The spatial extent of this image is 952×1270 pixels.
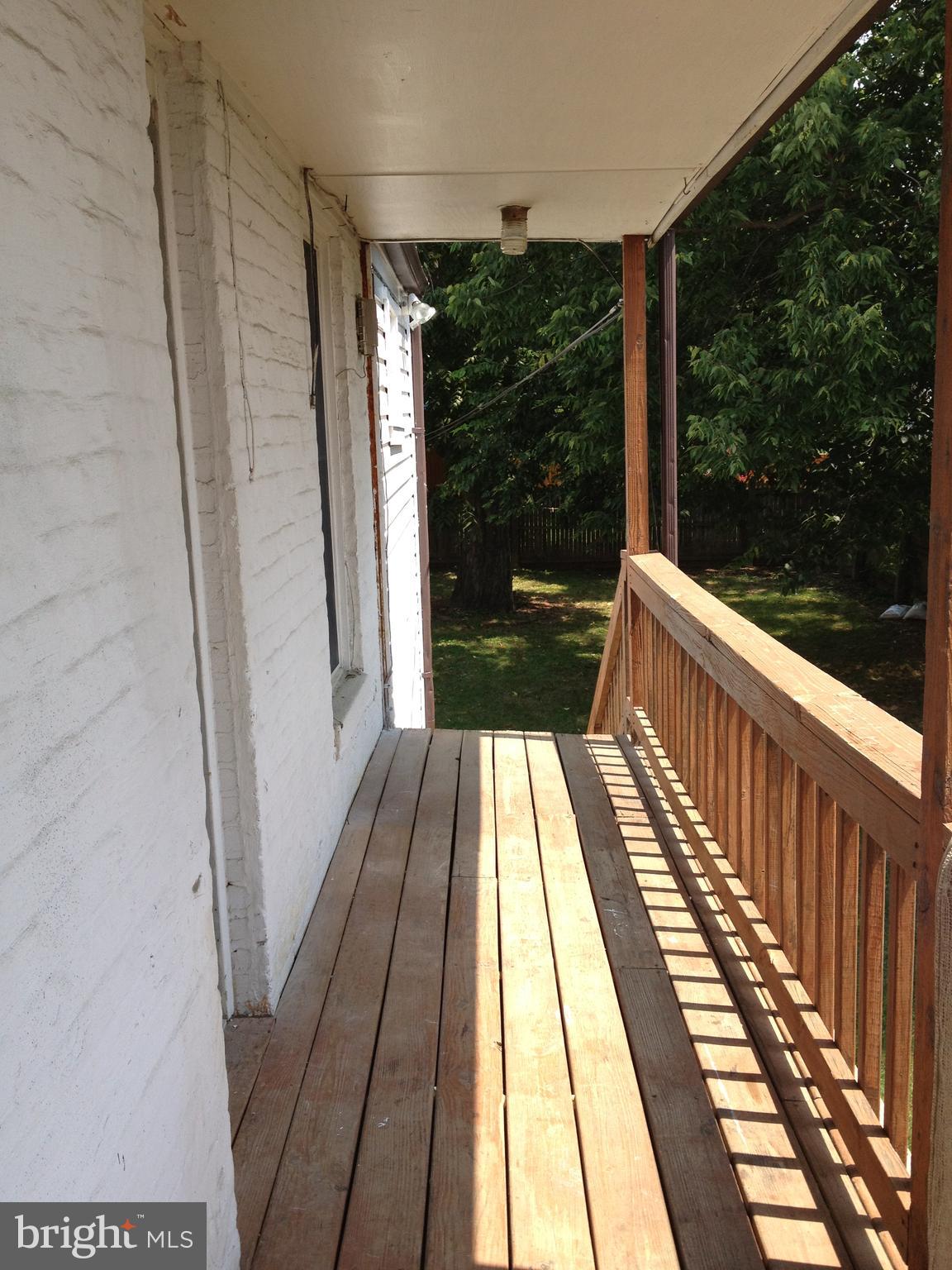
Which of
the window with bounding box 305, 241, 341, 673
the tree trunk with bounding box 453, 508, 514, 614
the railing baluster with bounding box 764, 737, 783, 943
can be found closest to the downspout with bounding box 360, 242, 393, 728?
the window with bounding box 305, 241, 341, 673

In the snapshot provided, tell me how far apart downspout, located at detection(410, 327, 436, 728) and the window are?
9.79 ft

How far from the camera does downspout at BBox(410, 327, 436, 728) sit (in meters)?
7.81

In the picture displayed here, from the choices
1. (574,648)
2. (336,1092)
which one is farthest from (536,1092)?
(574,648)

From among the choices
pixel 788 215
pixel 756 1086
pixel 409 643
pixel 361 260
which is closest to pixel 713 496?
pixel 788 215

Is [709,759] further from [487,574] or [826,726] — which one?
[487,574]

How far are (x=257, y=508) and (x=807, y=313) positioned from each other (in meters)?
5.63

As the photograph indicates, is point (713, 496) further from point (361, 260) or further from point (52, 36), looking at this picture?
point (52, 36)

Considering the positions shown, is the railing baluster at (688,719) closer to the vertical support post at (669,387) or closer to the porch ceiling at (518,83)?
the vertical support post at (669,387)

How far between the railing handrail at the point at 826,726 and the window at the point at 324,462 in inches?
65.8

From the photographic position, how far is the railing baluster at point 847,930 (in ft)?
7.29

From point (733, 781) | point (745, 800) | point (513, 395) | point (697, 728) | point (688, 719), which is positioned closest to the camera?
point (745, 800)

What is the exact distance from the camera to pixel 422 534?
809 centimetres

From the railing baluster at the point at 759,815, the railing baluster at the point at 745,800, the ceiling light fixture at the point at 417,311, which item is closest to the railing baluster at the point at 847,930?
the railing baluster at the point at 759,815

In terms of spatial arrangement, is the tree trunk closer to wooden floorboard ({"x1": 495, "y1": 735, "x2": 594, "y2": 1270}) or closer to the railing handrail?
wooden floorboard ({"x1": 495, "y1": 735, "x2": 594, "y2": 1270})
